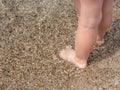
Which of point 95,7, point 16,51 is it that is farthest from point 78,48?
point 16,51

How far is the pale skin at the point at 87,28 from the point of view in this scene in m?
1.19

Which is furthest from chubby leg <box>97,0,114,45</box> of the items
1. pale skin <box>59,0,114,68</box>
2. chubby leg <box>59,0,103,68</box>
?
chubby leg <box>59,0,103,68</box>

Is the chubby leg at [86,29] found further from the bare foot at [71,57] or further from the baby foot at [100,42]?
the baby foot at [100,42]

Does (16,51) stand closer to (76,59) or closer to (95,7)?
(76,59)

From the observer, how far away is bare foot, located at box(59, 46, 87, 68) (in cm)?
145

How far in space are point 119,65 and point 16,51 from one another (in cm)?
53

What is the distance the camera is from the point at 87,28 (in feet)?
4.12

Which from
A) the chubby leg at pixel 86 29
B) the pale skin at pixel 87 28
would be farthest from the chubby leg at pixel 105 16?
the chubby leg at pixel 86 29

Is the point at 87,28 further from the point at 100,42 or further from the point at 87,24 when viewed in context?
the point at 100,42

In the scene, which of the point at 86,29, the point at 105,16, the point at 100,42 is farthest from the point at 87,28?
the point at 100,42

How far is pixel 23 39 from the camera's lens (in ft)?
5.18

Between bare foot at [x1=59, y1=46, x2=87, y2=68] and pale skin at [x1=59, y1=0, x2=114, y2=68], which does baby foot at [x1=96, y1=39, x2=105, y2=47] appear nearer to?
pale skin at [x1=59, y1=0, x2=114, y2=68]

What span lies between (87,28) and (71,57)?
0.26 metres

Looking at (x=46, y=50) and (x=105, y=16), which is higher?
(x=105, y=16)
